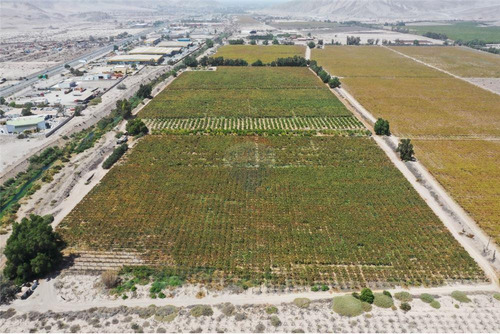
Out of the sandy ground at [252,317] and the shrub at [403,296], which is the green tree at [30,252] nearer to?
the sandy ground at [252,317]

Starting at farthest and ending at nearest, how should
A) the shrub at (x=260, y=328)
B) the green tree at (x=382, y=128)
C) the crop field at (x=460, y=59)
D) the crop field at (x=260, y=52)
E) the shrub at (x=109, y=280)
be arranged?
the crop field at (x=260, y=52), the crop field at (x=460, y=59), the green tree at (x=382, y=128), the shrub at (x=109, y=280), the shrub at (x=260, y=328)

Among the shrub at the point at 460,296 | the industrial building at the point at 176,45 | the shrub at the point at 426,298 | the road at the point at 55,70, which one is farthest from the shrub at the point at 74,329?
the industrial building at the point at 176,45

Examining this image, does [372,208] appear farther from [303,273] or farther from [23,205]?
[23,205]

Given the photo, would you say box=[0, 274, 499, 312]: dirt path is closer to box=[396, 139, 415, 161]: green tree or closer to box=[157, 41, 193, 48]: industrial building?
box=[396, 139, 415, 161]: green tree

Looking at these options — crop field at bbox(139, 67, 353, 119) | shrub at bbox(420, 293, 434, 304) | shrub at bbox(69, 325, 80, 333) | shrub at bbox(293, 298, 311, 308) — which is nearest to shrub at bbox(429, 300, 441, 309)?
shrub at bbox(420, 293, 434, 304)

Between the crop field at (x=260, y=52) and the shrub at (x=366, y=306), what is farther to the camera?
the crop field at (x=260, y=52)

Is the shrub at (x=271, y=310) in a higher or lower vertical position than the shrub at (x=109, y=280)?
lower

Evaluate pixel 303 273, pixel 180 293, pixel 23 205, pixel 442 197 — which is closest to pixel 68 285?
pixel 180 293
